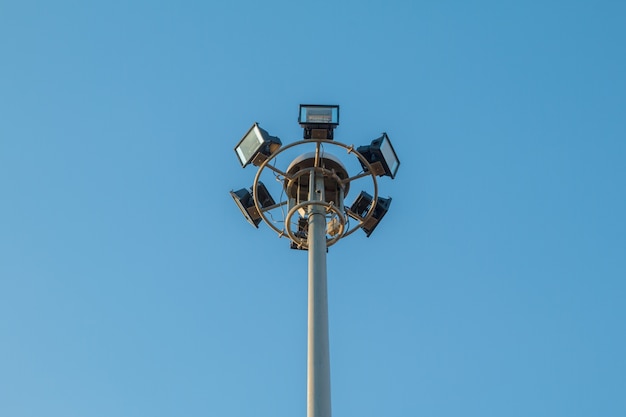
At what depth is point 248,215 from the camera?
33.2 ft

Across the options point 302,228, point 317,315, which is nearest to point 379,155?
point 302,228

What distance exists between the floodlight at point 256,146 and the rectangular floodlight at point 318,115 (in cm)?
50

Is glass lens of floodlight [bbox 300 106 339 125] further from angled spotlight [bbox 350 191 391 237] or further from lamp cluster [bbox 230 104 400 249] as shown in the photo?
angled spotlight [bbox 350 191 391 237]

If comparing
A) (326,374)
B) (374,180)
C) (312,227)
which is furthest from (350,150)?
(326,374)

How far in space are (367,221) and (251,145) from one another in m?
1.68

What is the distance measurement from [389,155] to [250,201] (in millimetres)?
1784

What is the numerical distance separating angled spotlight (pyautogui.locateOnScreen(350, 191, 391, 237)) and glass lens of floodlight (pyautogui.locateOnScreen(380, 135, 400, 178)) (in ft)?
1.27

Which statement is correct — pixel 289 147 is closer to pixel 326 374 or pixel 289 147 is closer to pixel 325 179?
pixel 325 179

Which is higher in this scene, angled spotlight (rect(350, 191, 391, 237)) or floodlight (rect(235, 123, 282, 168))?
floodlight (rect(235, 123, 282, 168))

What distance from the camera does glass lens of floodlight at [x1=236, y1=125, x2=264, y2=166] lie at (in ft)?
31.9

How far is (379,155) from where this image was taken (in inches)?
380

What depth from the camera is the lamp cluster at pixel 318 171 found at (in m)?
9.45

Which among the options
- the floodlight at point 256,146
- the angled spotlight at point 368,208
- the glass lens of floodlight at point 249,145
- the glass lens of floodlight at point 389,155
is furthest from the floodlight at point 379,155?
the glass lens of floodlight at point 249,145

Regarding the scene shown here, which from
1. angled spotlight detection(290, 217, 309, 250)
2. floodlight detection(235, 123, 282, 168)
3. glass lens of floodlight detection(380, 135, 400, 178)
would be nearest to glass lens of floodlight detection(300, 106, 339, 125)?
floodlight detection(235, 123, 282, 168)
